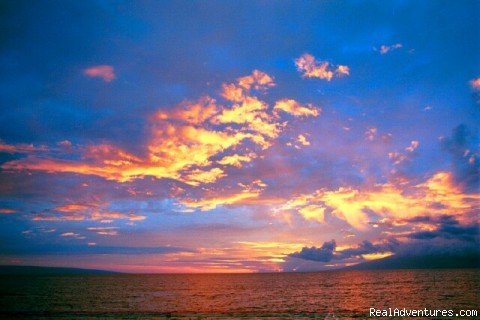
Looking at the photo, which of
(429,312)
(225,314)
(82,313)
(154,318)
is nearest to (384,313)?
(429,312)

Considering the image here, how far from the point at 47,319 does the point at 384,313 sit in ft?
173

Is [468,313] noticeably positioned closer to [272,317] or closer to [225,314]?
[272,317]

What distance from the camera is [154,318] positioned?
2028 inches

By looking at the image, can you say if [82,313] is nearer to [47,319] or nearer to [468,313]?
[47,319]

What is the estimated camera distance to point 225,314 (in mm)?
55500

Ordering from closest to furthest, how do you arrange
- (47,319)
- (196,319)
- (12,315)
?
(196,319) < (47,319) < (12,315)

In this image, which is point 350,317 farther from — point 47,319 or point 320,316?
point 47,319

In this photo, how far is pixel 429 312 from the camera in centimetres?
5481

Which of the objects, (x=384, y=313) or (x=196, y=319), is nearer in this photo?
(x=196, y=319)

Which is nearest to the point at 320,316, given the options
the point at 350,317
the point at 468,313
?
the point at 350,317


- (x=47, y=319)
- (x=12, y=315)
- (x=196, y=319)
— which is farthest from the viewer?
(x=12, y=315)

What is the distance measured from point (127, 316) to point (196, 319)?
12696mm

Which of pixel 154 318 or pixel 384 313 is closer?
pixel 154 318

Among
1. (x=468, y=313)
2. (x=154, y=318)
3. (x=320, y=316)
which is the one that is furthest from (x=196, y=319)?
(x=468, y=313)
